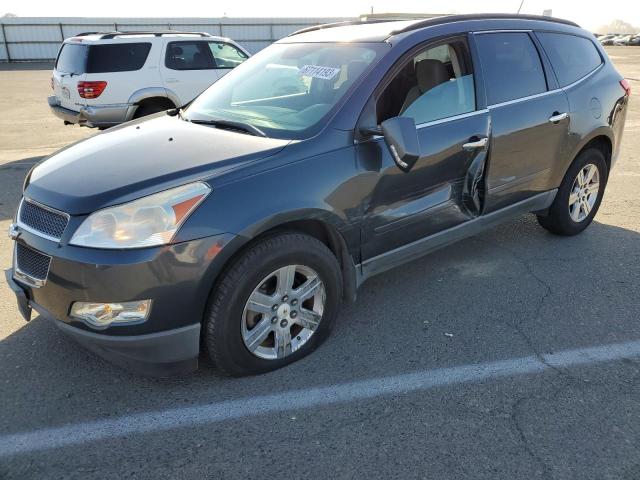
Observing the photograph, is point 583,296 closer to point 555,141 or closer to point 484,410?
point 555,141

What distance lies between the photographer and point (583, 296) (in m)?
3.86

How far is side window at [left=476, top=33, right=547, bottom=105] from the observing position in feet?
12.5

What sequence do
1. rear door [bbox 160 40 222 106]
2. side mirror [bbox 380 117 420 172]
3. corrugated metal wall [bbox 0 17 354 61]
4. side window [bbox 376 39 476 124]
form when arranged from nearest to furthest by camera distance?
side mirror [bbox 380 117 420 172] → side window [bbox 376 39 476 124] → rear door [bbox 160 40 222 106] → corrugated metal wall [bbox 0 17 354 61]

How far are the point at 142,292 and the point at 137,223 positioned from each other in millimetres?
312

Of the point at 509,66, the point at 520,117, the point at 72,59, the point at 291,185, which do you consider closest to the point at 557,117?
the point at 520,117

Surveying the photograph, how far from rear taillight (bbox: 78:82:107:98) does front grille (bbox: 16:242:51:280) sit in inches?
246

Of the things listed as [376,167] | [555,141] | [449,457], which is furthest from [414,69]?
[449,457]

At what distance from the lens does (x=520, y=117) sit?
12.8 ft

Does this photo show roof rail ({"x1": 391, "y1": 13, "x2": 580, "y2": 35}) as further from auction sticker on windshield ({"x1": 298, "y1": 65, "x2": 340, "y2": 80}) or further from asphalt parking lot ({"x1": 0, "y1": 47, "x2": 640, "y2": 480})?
asphalt parking lot ({"x1": 0, "y1": 47, "x2": 640, "y2": 480})

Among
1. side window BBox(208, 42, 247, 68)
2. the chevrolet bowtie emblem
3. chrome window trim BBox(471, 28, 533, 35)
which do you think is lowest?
side window BBox(208, 42, 247, 68)

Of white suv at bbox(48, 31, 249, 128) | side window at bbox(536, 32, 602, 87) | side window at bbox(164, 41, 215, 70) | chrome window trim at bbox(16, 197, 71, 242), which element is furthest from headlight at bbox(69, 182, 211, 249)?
side window at bbox(164, 41, 215, 70)

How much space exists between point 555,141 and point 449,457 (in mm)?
2786

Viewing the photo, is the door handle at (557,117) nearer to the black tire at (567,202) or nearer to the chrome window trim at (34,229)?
the black tire at (567,202)

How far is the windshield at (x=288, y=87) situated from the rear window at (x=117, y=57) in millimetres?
5297
